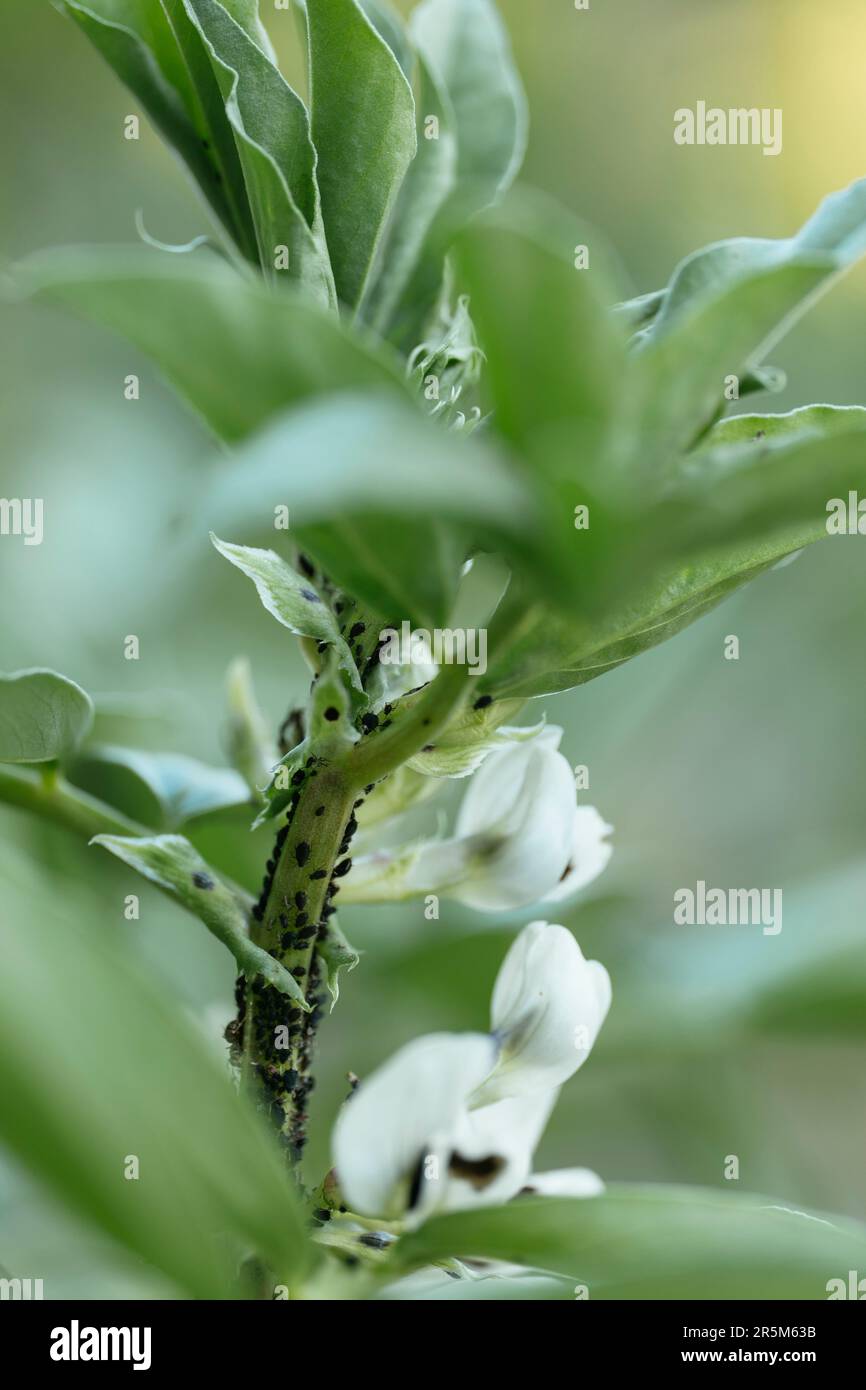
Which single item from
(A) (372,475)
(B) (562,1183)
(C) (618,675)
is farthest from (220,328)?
(C) (618,675)

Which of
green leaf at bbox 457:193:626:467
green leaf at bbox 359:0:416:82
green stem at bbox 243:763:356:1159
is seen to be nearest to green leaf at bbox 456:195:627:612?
green leaf at bbox 457:193:626:467

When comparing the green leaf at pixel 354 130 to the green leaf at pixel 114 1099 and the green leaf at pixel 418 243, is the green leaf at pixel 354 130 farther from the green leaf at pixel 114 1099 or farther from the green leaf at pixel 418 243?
the green leaf at pixel 114 1099

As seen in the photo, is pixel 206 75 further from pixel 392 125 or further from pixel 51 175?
pixel 51 175

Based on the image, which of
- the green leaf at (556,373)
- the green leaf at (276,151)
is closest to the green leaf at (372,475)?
the green leaf at (556,373)

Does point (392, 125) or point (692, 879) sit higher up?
point (392, 125)

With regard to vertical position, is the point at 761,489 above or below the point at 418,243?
below

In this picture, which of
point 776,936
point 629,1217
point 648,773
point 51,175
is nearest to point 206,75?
point 629,1217

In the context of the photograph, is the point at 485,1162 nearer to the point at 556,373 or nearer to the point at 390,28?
the point at 556,373
